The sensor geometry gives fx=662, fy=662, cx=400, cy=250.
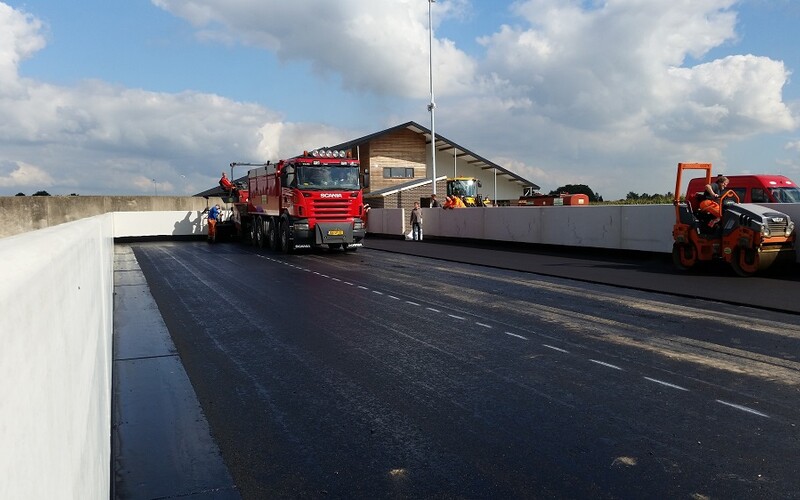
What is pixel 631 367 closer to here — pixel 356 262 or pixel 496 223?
pixel 356 262

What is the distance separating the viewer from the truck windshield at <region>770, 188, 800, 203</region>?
19845 millimetres

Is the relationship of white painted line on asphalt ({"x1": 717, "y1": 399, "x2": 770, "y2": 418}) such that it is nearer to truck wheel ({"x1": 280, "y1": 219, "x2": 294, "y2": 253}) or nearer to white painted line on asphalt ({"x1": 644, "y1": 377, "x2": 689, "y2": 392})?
white painted line on asphalt ({"x1": 644, "y1": 377, "x2": 689, "y2": 392})

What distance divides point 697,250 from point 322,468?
12.7 meters

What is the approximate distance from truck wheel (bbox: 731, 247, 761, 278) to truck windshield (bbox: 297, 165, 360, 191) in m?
12.7

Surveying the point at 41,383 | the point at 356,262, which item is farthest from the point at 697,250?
the point at 41,383

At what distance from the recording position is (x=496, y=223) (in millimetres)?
25922

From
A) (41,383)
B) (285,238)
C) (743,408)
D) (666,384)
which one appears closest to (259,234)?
(285,238)

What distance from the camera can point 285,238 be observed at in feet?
78.7

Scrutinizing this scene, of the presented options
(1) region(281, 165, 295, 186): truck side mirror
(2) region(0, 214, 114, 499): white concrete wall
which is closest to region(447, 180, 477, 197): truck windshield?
(1) region(281, 165, 295, 186): truck side mirror

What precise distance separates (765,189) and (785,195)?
596 millimetres

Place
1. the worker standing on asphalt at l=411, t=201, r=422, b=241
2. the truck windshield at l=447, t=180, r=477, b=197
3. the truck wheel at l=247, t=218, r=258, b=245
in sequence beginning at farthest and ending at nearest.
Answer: the truck windshield at l=447, t=180, r=477, b=197 < the worker standing on asphalt at l=411, t=201, r=422, b=241 < the truck wheel at l=247, t=218, r=258, b=245

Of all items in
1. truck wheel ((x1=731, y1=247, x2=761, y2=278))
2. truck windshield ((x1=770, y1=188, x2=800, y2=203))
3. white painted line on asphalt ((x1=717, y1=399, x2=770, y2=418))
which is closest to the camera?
white painted line on asphalt ((x1=717, y1=399, x2=770, y2=418))

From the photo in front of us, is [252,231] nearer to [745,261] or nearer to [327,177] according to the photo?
[327,177]

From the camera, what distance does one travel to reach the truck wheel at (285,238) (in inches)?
933
